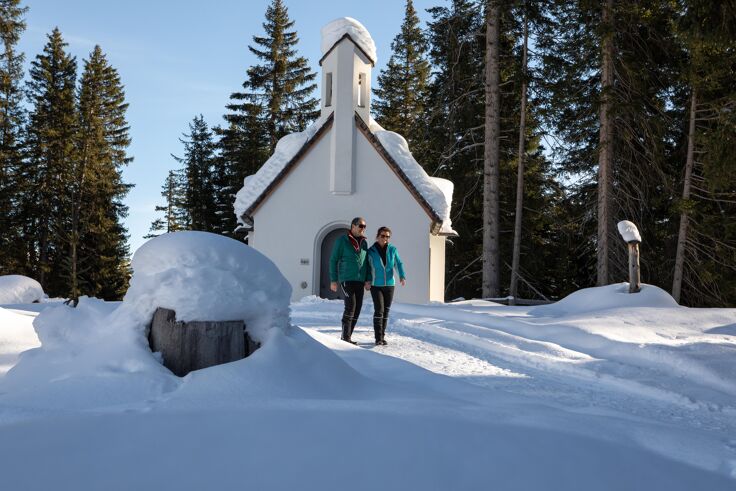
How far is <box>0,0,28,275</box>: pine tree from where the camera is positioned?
25.5m

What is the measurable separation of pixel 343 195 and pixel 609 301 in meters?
8.51

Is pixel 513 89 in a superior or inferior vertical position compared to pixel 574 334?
superior

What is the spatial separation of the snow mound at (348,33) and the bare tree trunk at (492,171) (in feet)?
12.7

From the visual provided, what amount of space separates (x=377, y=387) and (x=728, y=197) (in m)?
18.1

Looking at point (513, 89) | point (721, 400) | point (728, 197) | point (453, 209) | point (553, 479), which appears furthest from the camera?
point (453, 209)

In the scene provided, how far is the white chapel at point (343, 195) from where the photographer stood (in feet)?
55.5

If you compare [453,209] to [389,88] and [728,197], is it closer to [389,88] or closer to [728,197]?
[728,197]

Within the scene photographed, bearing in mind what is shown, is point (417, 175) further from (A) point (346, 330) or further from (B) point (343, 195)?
(A) point (346, 330)

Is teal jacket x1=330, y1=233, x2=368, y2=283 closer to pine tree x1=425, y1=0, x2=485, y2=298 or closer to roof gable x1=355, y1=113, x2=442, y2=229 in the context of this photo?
roof gable x1=355, y1=113, x2=442, y2=229

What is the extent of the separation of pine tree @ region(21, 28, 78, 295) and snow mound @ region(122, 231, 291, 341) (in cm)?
2765

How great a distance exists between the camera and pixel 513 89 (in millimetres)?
20875

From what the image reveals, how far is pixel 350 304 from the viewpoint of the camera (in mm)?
7973

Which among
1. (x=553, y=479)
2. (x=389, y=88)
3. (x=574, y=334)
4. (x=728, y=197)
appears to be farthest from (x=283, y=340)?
(x=389, y=88)

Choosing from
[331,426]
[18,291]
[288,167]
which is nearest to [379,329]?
[331,426]
